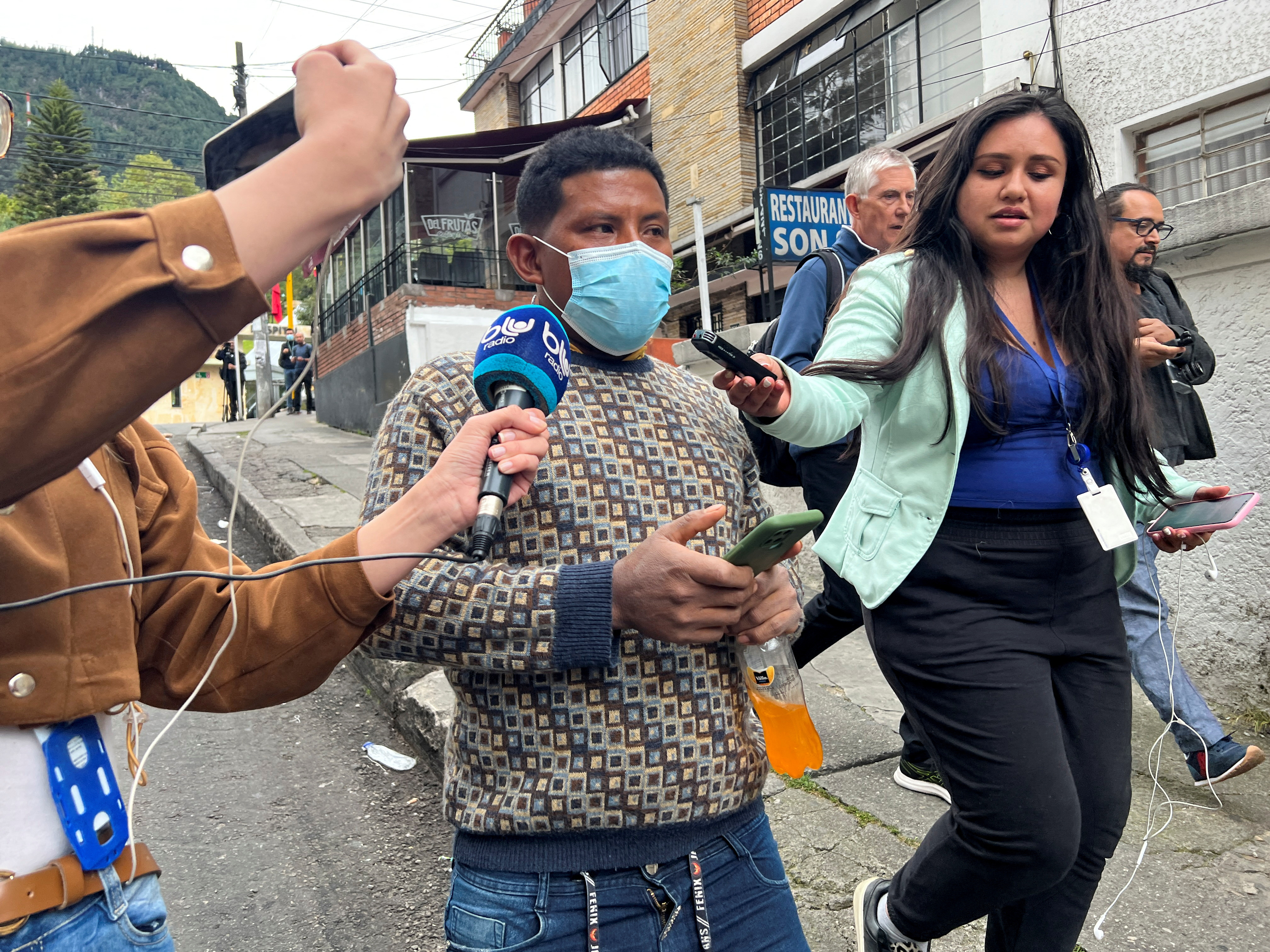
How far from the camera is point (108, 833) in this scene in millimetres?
1088

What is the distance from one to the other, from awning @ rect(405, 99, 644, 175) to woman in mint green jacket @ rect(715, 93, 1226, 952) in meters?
13.2

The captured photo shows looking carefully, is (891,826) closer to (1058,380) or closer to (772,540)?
(1058,380)

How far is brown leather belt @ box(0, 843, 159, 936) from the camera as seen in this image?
996 millimetres

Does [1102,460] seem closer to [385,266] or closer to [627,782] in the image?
[627,782]

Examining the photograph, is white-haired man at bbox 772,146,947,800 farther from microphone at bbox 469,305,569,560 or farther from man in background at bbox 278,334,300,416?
man in background at bbox 278,334,300,416

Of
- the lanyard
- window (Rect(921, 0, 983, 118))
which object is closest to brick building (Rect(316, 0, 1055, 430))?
window (Rect(921, 0, 983, 118))

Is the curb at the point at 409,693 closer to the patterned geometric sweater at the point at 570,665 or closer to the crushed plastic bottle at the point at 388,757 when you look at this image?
the crushed plastic bottle at the point at 388,757

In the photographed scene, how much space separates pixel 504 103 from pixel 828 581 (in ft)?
68.8

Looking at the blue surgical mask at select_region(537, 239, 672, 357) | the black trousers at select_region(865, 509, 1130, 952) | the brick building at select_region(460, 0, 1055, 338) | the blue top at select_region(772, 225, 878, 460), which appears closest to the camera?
the blue surgical mask at select_region(537, 239, 672, 357)

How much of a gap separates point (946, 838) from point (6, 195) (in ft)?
7.09

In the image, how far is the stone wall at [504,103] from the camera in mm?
21734

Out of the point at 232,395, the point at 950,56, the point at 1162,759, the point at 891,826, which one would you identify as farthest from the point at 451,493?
the point at 232,395

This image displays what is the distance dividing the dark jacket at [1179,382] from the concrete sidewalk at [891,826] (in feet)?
4.15

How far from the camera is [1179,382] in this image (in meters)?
3.67
